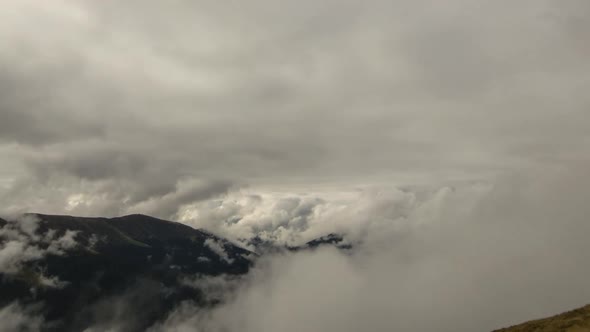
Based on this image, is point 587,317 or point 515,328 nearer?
point 587,317

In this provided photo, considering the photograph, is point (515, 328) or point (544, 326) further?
point (515, 328)

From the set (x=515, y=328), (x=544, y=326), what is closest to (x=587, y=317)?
(x=544, y=326)

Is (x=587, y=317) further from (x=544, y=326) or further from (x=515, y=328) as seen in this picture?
(x=515, y=328)
